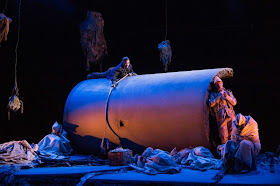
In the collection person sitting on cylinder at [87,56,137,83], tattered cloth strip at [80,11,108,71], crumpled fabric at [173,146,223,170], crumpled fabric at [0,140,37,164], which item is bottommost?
crumpled fabric at [0,140,37,164]

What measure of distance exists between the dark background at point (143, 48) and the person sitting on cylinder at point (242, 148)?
2909mm

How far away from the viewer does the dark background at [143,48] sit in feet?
24.7

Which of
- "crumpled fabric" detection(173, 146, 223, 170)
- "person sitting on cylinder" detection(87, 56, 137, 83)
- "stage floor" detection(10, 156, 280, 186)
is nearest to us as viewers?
"stage floor" detection(10, 156, 280, 186)

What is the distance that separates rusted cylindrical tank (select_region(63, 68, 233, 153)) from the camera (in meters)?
5.83

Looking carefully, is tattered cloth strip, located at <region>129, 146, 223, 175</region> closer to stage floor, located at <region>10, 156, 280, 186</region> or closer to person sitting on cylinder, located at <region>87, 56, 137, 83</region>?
stage floor, located at <region>10, 156, 280, 186</region>

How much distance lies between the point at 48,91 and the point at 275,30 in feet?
20.4

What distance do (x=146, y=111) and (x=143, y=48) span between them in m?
3.11

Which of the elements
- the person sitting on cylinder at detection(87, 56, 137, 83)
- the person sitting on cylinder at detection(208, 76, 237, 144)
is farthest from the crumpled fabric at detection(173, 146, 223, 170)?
the person sitting on cylinder at detection(87, 56, 137, 83)

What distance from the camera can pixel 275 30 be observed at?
291 inches

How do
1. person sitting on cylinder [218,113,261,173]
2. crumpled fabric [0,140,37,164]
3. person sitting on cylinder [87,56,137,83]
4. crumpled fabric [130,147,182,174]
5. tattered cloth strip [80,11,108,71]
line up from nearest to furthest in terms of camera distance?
1. person sitting on cylinder [218,113,261,173]
2. crumpled fabric [130,147,182,174]
3. crumpled fabric [0,140,37,164]
4. person sitting on cylinder [87,56,137,83]
5. tattered cloth strip [80,11,108,71]

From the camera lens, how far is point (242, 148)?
455cm

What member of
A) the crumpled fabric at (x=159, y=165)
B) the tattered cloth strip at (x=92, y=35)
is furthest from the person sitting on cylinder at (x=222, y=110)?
the tattered cloth strip at (x=92, y=35)

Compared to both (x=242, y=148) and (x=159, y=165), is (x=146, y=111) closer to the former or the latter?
(x=159, y=165)

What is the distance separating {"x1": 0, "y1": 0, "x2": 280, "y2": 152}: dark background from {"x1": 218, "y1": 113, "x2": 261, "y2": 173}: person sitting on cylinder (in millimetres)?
2909
